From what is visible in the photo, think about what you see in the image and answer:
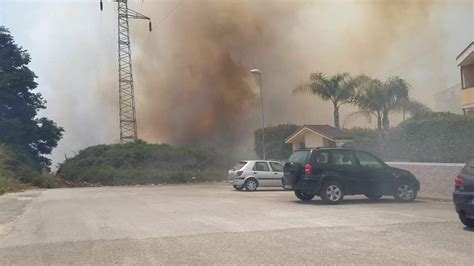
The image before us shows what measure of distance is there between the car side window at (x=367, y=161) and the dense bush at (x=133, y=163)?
26661 millimetres

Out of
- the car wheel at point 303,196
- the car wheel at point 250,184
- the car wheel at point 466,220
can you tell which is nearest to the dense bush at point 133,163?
the car wheel at point 250,184

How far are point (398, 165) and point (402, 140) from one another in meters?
2.02

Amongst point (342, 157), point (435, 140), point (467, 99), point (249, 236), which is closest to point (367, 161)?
point (342, 157)

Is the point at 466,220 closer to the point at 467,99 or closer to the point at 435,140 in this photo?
the point at 435,140

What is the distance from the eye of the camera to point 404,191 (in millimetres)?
15328

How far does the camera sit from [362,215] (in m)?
11.8

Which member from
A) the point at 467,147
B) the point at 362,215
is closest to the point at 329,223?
the point at 362,215

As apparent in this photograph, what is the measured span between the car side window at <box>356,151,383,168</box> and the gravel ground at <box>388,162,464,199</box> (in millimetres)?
2665

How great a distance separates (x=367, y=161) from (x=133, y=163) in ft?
117

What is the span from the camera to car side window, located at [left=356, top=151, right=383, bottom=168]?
15258mm

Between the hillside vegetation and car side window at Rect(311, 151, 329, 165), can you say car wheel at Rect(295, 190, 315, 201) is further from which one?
the hillside vegetation

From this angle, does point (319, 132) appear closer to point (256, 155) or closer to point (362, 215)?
point (256, 155)

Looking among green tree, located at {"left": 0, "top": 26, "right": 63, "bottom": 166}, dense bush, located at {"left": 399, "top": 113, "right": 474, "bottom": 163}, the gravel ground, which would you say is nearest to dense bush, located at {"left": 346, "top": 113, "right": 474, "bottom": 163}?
dense bush, located at {"left": 399, "top": 113, "right": 474, "bottom": 163}

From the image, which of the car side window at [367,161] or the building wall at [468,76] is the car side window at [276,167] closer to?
the car side window at [367,161]
